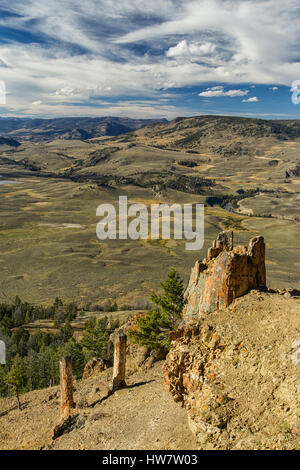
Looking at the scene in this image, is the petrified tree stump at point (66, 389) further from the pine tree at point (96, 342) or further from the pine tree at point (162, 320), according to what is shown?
the pine tree at point (96, 342)

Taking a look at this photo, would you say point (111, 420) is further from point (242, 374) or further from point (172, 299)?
point (172, 299)

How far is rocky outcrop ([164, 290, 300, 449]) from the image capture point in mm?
15078

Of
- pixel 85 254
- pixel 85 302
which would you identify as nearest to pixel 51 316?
pixel 85 302

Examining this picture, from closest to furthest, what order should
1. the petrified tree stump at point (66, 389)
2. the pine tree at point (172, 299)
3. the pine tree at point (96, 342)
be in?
1. the petrified tree stump at point (66, 389)
2. the pine tree at point (172, 299)
3. the pine tree at point (96, 342)

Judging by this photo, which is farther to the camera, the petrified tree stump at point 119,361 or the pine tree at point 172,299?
the pine tree at point 172,299

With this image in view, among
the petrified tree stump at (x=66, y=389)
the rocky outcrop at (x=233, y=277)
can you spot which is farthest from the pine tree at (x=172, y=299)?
the petrified tree stump at (x=66, y=389)

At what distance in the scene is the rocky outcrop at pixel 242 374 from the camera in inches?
594

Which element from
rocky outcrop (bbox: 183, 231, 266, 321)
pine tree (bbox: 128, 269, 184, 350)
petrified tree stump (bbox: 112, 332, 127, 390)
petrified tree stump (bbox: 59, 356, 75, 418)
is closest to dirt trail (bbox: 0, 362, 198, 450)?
petrified tree stump (bbox: 112, 332, 127, 390)

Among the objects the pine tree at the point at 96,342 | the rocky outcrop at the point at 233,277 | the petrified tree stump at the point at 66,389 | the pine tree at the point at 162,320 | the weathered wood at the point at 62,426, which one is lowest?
the pine tree at the point at 96,342

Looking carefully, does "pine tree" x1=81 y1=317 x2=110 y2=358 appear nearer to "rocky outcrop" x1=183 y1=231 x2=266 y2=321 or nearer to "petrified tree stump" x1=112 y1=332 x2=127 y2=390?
"petrified tree stump" x1=112 y1=332 x2=127 y2=390

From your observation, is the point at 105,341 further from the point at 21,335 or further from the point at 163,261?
the point at 163,261

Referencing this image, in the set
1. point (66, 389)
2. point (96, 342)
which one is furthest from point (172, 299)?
point (96, 342)

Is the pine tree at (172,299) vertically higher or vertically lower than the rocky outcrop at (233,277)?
lower

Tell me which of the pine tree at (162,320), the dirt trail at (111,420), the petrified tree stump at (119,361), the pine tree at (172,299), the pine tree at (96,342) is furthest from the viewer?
the pine tree at (96,342)
